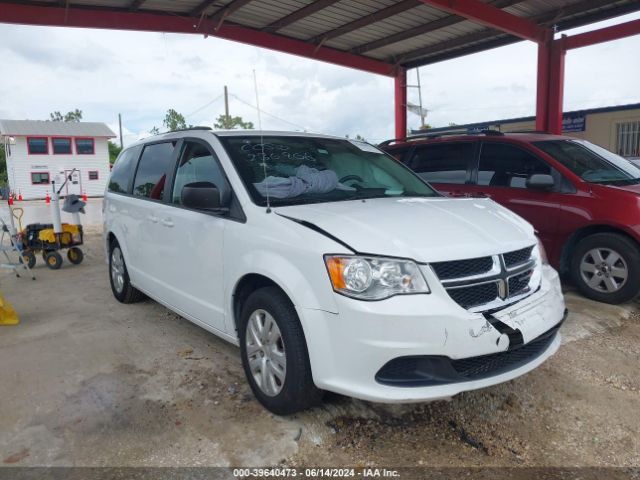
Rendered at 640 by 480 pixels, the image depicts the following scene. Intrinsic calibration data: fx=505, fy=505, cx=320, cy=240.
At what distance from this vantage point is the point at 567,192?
16.9 ft

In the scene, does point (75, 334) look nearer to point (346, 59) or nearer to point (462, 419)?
point (462, 419)

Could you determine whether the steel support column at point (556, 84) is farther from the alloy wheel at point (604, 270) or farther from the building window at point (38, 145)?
the building window at point (38, 145)

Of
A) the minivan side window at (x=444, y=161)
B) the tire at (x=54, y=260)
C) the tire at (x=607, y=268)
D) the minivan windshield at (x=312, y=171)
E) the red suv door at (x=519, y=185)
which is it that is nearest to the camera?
the minivan windshield at (x=312, y=171)

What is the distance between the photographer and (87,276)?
283 inches

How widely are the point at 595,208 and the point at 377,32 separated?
7.20m

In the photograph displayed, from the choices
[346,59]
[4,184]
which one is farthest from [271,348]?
[4,184]

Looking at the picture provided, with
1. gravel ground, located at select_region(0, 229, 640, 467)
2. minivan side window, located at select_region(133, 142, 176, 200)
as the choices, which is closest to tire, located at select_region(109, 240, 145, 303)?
minivan side window, located at select_region(133, 142, 176, 200)

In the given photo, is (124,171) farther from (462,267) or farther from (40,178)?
(40,178)

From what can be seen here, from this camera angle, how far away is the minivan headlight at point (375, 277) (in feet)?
8.20

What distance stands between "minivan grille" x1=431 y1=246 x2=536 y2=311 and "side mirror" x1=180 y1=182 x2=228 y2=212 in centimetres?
148

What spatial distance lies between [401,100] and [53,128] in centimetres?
3400

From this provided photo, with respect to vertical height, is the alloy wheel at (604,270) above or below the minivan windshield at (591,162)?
below

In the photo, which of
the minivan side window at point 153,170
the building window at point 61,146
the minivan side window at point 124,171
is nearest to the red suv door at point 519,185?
the minivan side window at point 153,170

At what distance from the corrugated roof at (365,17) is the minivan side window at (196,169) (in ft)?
19.5
